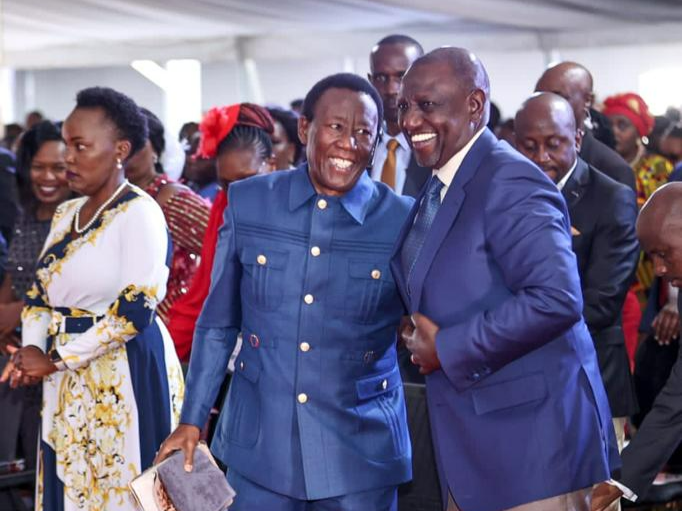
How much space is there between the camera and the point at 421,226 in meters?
3.09

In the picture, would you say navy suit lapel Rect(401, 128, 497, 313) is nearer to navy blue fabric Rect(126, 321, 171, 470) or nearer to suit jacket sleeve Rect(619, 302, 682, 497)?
suit jacket sleeve Rect(619, 302, 682, 497)

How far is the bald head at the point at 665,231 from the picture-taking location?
3.38 m

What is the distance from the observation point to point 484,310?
112 inches

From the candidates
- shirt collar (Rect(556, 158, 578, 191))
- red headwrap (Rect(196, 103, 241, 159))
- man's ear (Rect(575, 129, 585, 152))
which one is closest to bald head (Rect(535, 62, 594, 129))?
man's ear (Rect(575, 129, 585, 152))

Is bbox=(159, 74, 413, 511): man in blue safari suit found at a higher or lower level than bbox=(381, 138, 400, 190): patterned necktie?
lower

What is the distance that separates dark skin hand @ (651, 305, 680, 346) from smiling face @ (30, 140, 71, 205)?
2.75m

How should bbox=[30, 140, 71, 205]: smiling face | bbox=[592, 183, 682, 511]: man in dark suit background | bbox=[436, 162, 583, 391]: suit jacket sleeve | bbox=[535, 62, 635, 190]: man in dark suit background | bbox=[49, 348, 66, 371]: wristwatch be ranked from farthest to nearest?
bbox=[30, 140, 71, 205]: smiling face
bbox=[535, 62, 635, 190]: man in dark suit background
bbox=[49, 348, 66, 371]: wristwatch
bbox=[592, 183, 682, 511]: man in dark suit background
bbox=[436, 162, 583, 391]: suit jacket sleeve

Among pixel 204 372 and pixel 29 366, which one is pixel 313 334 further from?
pixel 29 366

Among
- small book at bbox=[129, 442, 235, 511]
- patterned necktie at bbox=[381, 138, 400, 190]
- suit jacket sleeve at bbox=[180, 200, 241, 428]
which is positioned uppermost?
patterned necktie at bbox=[381, 138, 400, 190]

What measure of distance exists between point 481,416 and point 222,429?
2.85 feet

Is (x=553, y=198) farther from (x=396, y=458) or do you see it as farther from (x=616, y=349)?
(x=616, y=349)

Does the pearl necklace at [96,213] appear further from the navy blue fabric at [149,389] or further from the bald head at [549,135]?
the bald head at [549,135]

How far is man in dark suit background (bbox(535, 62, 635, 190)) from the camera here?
197 inches

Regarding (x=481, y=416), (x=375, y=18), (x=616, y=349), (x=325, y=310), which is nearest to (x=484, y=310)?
(x=481, y=416)
